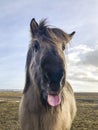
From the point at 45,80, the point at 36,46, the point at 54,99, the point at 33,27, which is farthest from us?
the point at 33,27

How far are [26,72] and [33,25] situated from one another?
866mm

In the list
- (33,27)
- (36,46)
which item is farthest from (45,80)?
(33,27)

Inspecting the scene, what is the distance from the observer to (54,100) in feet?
15.9

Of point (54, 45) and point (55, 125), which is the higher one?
point (54, 45)

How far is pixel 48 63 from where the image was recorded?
4605mm

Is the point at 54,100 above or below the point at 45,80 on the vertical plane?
below

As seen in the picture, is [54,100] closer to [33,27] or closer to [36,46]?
[36,46]

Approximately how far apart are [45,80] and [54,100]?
39 centimetres

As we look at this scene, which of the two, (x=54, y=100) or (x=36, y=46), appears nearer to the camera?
(x=54, y=100)

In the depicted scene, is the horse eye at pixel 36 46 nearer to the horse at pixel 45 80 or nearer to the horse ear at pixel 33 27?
the horse at pixel 45 80

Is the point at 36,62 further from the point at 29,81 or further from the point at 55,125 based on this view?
the point at 55,125

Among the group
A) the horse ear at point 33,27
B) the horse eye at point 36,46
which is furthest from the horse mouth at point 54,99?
the horse ear at point 33,27

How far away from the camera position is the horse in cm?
461

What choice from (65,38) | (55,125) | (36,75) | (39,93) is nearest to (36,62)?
(36,75)
